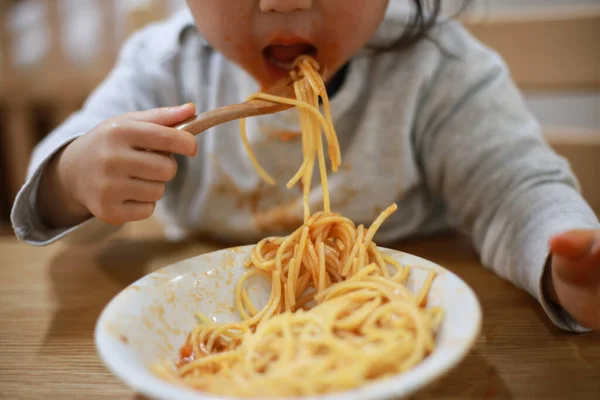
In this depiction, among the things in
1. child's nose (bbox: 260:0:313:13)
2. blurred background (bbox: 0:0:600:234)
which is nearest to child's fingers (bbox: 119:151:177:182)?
child's nose (bbox: 260:0:313:13)

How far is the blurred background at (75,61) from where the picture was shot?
1.39 meters

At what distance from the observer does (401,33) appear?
104 cm

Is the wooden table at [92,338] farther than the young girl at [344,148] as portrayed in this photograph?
No

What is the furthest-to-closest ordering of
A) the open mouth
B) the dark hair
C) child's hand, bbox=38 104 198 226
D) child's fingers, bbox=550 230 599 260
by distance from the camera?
1. the dark hair
2. the open mouth
3. child's hand, bbox=38 104 198 226
4. child's fingers, bbox=550 230 599 260

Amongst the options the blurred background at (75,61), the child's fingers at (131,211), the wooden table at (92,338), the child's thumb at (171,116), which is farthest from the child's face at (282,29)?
the blurred background at (75,61)

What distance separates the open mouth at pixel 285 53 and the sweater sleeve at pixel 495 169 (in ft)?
1.11

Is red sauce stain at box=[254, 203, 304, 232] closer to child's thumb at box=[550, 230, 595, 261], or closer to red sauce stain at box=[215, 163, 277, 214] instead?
red sauce stain at box=[215, 163, 277, 214]

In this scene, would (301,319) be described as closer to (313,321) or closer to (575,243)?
(313,321)

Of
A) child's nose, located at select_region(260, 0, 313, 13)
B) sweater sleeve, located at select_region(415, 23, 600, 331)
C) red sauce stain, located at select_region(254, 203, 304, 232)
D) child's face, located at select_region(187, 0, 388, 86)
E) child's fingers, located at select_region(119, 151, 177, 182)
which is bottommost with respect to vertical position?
red sauce stain, located at select_region(254, 203, 304, 232)

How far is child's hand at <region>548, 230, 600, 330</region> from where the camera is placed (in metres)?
0.51

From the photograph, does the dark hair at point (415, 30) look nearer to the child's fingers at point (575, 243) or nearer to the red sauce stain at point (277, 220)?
the red sauce stain at point (277, 220)

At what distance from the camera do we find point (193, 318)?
58 cm

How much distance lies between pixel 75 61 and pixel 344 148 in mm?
1373

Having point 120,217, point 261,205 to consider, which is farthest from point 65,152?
point 261,205
